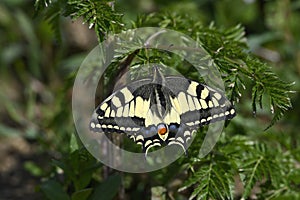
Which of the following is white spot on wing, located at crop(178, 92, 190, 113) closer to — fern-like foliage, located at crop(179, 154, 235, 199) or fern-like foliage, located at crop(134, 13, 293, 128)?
fern-like foliage, located at crop(134, 13, 293, 128)

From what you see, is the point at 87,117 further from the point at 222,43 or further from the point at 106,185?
the point at 222,43

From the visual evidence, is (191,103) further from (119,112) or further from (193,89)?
(119,112)

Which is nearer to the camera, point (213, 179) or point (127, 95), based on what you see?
point (127, 95)

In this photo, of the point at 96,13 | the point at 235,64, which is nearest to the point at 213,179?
the point at 235,64

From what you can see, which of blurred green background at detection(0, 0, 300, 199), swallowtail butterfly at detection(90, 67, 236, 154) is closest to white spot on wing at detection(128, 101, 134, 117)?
swallowtail butterfly at detection(90, 67, 236, 154)

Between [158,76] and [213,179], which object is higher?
[158,76]

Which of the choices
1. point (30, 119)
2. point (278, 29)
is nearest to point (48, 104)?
point (30, 119)

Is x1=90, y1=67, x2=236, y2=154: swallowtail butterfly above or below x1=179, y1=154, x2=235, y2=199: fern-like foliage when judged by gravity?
above
